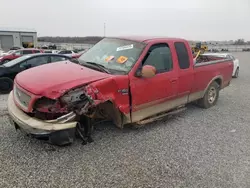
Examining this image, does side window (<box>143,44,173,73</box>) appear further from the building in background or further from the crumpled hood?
the building in background

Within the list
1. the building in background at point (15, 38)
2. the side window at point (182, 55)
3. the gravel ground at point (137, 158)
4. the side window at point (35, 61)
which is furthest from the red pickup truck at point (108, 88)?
the building in background at point (15, 38)

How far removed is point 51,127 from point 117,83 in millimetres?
1251

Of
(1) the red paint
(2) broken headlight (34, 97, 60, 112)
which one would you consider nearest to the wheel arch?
(1) the red paint

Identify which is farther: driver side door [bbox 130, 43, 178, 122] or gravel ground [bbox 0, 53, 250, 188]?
driver side door [bbox 130, 43, 178, 122]

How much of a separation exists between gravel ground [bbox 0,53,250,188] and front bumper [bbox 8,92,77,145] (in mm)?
376

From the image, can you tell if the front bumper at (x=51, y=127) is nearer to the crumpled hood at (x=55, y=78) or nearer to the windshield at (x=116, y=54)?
the crumpled hood at (x=55, y=78)

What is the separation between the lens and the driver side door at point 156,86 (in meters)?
4.16

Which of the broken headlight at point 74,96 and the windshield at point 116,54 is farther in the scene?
the windshield at point 116,54

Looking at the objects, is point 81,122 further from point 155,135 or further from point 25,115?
point 155,135

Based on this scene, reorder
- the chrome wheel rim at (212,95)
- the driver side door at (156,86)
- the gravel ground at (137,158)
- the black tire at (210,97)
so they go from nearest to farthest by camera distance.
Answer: the gravel ground at (137,158)
the driver side door at (156,86)
the black tire at (210,97)
the chrome wheel rim at (212,95)

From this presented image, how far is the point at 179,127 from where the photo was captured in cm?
498

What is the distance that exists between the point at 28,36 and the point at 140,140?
169 feet

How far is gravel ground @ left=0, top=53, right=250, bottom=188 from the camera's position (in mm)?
3051

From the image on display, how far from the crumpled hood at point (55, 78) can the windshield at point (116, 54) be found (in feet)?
1.33
